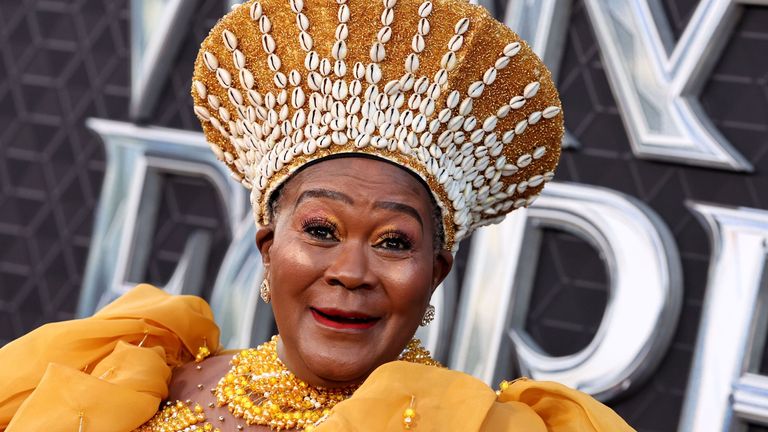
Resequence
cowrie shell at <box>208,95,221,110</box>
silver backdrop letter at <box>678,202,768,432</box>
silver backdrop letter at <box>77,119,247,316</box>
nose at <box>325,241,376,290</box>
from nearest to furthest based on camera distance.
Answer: nose at <box>325,241,376,290</box> → cowrie shell at <box>208,95,221,110</box> → silver backdrop letter at <box>678,202,768,432</box> → silver backdrop letter at <box>77,119,247,316</box>

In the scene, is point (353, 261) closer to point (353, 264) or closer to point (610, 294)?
point (353, 264)

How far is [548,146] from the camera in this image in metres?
1.93

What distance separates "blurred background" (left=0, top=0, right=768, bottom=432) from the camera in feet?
9.36

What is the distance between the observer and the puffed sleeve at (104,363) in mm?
1915

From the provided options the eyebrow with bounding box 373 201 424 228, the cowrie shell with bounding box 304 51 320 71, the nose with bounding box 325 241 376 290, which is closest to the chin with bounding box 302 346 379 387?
the nose with bounding box 325 241 376 290

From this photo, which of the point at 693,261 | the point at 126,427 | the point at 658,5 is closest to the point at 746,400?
the point at 693,261

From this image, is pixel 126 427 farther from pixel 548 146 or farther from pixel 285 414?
pixel 548 146

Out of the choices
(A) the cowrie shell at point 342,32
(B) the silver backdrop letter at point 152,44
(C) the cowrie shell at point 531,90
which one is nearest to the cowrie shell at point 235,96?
(A) the cowrie shell at point 342,32

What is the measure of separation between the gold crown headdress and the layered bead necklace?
0.83ft

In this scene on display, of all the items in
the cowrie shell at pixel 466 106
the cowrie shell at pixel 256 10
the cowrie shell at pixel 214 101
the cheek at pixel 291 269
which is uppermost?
the cowrie shell at pixel 256 10

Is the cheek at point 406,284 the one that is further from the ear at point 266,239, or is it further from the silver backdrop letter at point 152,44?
the silver backdrop letter at point 152,44

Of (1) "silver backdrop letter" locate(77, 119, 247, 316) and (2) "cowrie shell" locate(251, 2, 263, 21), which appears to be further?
(1) "silver backdrop letter" locate(77, 119, 247, 316)

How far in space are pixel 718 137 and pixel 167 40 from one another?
1.70m

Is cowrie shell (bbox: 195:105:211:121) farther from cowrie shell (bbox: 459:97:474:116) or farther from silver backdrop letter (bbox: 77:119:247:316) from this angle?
silver backdrop letter (bbox: 77:119:247:316)
